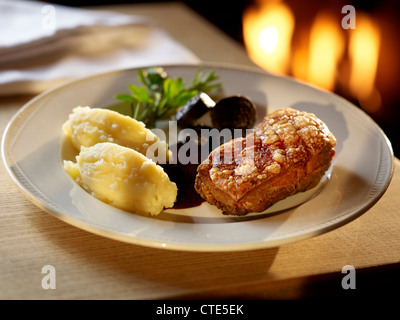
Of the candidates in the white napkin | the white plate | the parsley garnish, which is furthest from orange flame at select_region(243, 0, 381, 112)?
the white plate

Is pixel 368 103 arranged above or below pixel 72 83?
below

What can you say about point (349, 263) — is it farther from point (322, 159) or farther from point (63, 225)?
point (63, 225)

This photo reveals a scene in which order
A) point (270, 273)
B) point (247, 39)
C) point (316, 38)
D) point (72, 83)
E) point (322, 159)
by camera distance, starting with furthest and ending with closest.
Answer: point (247, 39) < point (316, 38) < point (72, 83) < point (322, 159) < point (270, 273)

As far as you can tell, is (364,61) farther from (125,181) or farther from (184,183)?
(125,181)

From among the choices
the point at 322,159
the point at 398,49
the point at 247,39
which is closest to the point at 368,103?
the point at 398,49

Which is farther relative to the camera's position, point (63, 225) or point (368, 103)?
point (368, 103)

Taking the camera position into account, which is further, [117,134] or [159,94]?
[159,94]

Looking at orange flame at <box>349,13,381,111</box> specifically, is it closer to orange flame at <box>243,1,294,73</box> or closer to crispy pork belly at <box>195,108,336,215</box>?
orange flame at <box>243,1,294,73</box>

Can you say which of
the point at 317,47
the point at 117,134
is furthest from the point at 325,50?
the point at 117,134
